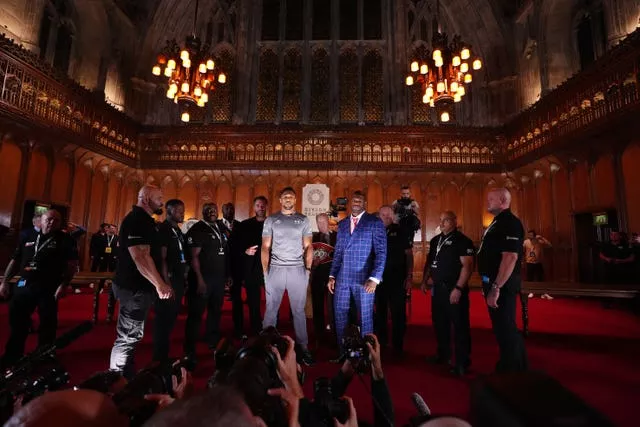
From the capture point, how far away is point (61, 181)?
9.31m

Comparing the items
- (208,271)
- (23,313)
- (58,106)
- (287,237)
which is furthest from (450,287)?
(58,106)

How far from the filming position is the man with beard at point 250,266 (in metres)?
3.98

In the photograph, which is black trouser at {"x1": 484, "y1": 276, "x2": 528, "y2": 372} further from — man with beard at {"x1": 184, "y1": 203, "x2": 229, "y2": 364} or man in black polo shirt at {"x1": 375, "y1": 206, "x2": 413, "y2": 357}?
Result: man with beard at {"x1": 184, "y1": 203, "x2": 229, "y2": 364}

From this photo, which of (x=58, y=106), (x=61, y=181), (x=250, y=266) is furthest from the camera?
(x=61, y=181)

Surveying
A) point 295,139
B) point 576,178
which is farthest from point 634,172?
point 295,139

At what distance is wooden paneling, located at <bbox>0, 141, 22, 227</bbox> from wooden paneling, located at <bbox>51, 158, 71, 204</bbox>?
1.00 m

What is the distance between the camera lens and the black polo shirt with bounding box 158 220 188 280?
3178 millimetres

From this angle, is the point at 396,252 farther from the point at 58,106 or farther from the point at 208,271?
the point at 58,106

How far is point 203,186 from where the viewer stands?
1211 cm

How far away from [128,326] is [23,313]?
1.48m

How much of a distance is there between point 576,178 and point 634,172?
154cm

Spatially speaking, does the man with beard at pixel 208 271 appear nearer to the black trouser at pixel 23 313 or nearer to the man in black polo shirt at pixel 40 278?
the man in black polo shirt at pixel 40 278

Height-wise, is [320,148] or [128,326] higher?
[320,148]

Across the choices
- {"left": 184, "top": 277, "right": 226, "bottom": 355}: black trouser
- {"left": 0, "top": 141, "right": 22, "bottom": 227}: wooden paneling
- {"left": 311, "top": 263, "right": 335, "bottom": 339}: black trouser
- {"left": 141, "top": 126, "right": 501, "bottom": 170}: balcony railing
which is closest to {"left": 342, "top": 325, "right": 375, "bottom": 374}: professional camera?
{"left": 184, "top": 277, "right": 226, "bottom": 355}: black trouser
